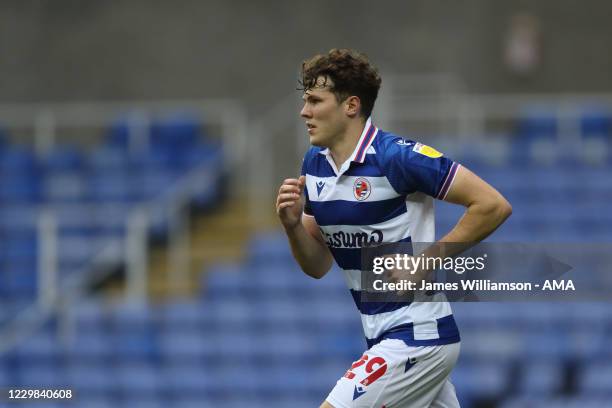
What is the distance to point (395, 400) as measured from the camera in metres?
4.42

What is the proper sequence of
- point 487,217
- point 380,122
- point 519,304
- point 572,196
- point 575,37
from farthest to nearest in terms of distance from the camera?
point 575,37
point 380,122
point 572,196
point 519,304
point 487,217

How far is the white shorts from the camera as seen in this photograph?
14.3 ft

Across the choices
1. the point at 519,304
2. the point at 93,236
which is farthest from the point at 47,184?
the point at 519,304

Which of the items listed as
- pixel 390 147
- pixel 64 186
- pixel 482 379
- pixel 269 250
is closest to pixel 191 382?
pixel 269 250

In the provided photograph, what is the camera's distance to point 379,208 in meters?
4.46

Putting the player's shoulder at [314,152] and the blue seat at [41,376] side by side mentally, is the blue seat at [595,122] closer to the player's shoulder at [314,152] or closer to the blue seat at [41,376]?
the blue seat at [41,376]

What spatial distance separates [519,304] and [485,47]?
543 centimetres

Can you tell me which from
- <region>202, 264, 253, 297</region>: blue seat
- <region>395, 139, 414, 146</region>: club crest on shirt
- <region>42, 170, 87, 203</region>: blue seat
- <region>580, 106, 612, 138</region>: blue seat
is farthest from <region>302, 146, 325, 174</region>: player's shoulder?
<region>580, 106, 612, 138</region>: blue seat

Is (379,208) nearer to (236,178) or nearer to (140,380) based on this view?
(140,380)

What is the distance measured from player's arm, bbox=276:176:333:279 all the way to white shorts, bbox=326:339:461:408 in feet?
1.65

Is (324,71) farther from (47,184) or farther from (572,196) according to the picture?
(47,184)

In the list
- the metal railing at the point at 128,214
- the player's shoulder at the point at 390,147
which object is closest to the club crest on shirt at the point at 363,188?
the player's shoulder at the point at 390,147

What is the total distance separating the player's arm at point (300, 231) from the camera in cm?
448

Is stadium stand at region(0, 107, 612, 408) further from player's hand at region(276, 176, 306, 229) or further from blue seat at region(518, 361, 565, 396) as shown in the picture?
player's hand at region(276, 176, 306, 229)
